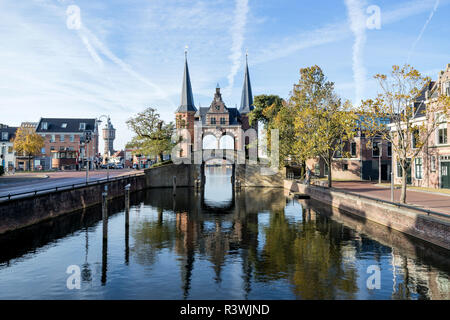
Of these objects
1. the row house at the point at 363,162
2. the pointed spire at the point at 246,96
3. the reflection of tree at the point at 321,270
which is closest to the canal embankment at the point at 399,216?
the reflection of tree at the point at 321,270

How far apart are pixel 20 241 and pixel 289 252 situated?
17.2 metres

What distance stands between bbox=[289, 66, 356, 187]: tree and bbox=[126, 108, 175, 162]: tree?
29334 millimetres

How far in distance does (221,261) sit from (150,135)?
2047 inches

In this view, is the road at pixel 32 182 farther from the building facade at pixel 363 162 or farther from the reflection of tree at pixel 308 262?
the building facade at pixel 363 162

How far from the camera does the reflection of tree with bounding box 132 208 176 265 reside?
1992 cm

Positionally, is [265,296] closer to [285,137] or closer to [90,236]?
[90,236]

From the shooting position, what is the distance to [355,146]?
2589 inches

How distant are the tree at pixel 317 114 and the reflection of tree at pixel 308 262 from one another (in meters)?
16.8

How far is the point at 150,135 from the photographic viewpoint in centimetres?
6744

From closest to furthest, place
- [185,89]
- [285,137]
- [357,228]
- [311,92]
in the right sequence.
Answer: [357,228]
[311,92]
[285,137]
[185,89]

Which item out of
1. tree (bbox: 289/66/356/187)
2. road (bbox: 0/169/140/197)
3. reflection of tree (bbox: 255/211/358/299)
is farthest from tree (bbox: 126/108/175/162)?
reflection of tree (bbox: 255/211/358/299)

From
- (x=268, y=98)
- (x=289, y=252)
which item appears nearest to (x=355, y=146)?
(x=268, y=98)

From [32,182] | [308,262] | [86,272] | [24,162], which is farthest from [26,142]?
[308,262]

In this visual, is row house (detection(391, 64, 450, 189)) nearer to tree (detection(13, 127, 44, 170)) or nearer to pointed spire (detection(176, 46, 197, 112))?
pointed spire (detection(176, 46, 197, 112))
